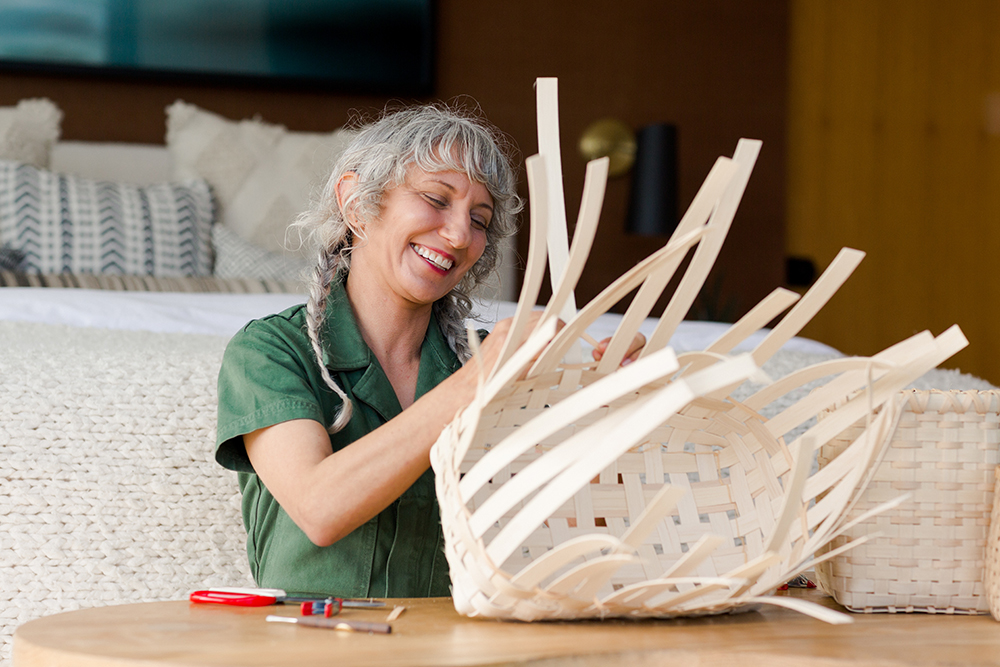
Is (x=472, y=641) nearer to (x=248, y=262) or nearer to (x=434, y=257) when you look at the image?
(x=434, y=257)

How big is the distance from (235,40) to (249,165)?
61 centimetres

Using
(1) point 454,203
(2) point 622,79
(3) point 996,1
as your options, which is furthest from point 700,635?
(3) point 996,1

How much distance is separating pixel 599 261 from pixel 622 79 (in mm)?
744

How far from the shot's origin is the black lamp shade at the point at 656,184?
3631 millimetres

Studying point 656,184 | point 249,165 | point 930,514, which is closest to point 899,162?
point 656,184

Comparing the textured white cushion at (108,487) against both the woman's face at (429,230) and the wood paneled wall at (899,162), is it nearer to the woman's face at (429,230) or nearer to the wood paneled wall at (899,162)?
the woman's face at (429,230)

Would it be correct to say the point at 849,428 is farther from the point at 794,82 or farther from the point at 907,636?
the point at 794,82

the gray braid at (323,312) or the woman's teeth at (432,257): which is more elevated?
the woman's teeth at (432,257)

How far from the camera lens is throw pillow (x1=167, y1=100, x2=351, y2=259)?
3.16 meters

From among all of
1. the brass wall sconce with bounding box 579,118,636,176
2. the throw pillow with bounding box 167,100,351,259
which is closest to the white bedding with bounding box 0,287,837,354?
the throw pillow with bounding box 167,100,351,259

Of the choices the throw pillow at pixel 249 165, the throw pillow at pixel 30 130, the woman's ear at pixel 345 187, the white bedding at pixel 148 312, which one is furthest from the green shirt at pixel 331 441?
the throw pillow at pixel 30 130

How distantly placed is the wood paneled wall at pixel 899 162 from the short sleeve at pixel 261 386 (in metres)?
3.61

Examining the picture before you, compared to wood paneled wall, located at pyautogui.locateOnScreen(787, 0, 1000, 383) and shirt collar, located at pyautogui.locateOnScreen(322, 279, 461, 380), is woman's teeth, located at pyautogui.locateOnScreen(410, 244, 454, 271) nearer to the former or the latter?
shirt collar, located at pyautogui.locateOnScreen(322, 279, 461, 380)

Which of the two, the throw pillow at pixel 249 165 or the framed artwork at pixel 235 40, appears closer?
the throw pillow at pixel 249 165
